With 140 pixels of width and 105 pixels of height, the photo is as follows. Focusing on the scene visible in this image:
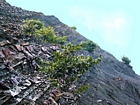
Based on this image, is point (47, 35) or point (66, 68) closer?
point (66, 68)

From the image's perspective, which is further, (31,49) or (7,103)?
(31,49)

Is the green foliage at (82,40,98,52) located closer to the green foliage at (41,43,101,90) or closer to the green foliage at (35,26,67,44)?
the green foliage at (35,26,67,44)

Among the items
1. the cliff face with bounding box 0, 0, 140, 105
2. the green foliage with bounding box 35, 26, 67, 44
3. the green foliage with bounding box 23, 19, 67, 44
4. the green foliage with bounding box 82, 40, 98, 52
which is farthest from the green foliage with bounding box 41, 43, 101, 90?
the green foliage with bounding box 82, 40, 98, 52

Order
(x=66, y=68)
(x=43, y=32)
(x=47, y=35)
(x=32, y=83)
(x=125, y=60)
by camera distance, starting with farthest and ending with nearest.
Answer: (x=125, y=60), (x=47, y=35), (x=43, y=32), (x=32, y=83), (x=66, y=68)

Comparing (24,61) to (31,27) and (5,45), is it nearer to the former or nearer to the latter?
(5,45)

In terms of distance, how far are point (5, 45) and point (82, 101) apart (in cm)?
938

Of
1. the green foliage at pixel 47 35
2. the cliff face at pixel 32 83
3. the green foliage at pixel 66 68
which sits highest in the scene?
the green foliage at pixel 47 35

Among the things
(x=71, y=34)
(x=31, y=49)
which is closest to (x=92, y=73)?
(x=31, y=49)

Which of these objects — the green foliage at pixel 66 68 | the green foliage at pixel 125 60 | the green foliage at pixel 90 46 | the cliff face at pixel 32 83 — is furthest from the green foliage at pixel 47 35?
the green foliage at pixel 66 68

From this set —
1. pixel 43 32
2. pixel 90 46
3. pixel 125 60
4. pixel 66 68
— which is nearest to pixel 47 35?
pixel 43 32

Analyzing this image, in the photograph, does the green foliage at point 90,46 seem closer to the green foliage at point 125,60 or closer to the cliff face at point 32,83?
the green foliage at point 125,60

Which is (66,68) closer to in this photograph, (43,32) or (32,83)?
(32,83)

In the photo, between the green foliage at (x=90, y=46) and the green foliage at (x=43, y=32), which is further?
the green foliage at (x=90, y=46)

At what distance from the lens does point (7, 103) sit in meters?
14.0
